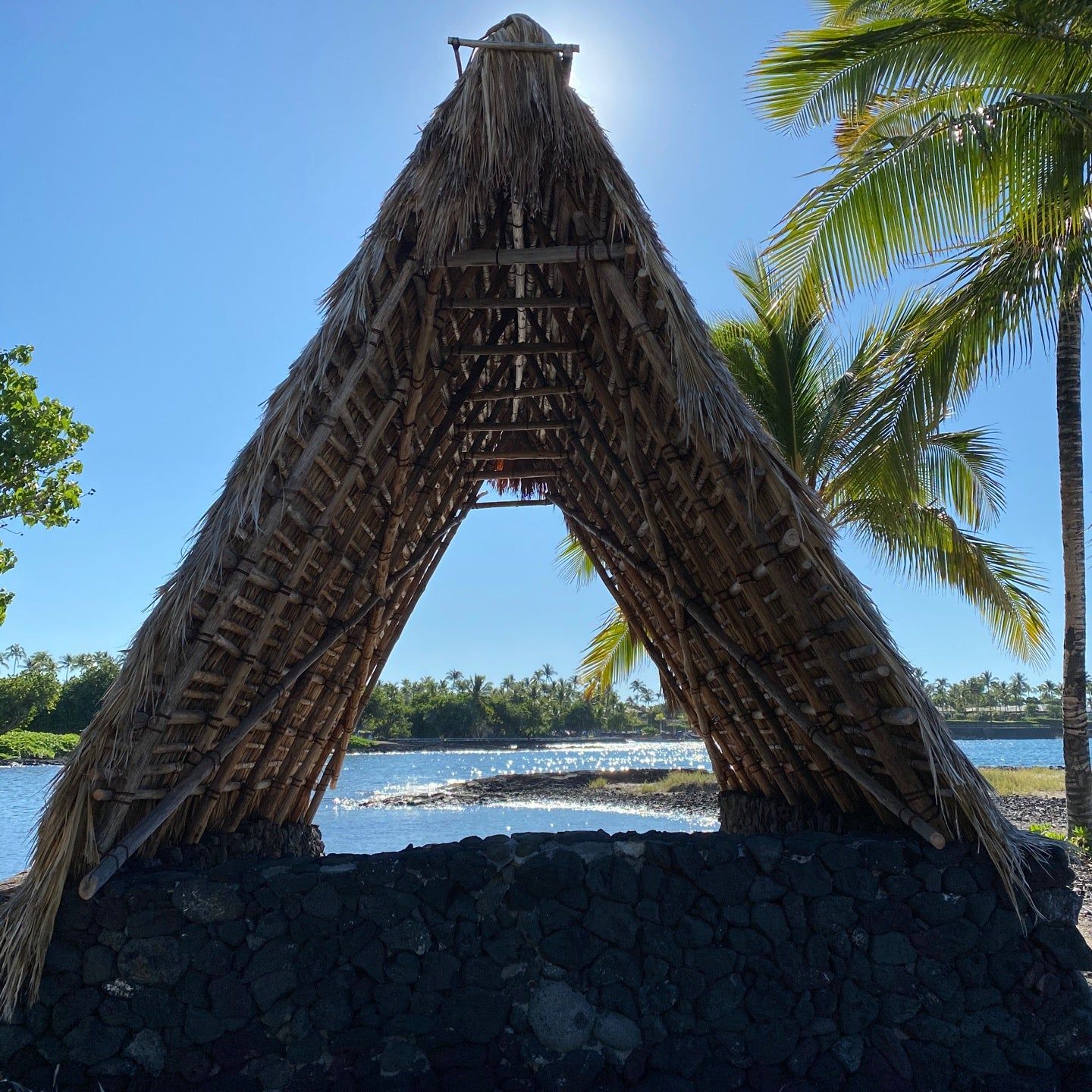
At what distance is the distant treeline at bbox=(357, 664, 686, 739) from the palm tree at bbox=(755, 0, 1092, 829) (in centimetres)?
3765

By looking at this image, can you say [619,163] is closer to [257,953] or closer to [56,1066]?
[257,953]

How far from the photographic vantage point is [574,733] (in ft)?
172

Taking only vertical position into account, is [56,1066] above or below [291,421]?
below

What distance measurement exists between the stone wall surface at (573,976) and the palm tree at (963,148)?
3.88m

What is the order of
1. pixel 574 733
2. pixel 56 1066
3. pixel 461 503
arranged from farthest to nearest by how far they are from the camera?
pixel 574 733
pixel 461 503
pixel 56 1066

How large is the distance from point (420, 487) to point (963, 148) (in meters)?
3.81

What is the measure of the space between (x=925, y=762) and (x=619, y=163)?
8.45 ft

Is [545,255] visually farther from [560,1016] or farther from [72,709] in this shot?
[72,709]

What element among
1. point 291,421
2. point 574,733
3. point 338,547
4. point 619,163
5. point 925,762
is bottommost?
point 574,733

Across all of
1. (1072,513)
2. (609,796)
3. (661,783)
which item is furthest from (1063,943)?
(661,783)

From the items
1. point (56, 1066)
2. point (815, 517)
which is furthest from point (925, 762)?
point (56, 1066)

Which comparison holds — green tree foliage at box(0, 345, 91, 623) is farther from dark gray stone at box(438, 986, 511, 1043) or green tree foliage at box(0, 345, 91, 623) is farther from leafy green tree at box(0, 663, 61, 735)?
leafy green tree at box(0, 663, 61, 735)

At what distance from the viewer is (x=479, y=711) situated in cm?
4625

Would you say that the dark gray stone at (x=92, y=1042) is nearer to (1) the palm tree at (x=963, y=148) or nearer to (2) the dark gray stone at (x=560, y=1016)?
(2) the dark gray stone at (x=560, y=1016)
